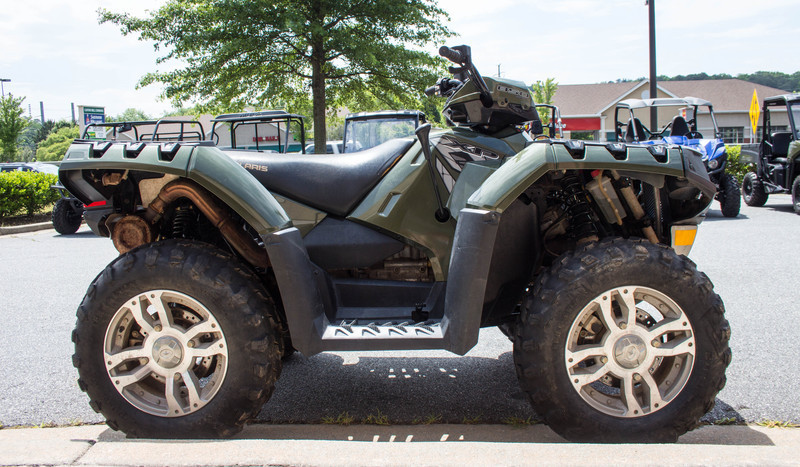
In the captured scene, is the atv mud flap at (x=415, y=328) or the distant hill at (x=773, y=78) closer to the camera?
the atv mud flap at (x=415, y=328)

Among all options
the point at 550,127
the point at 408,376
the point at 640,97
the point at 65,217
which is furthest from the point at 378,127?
the point at 640,97

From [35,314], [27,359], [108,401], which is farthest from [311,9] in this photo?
[108,401]

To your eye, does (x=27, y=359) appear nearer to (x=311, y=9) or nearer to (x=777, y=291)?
(x=777, y=291)

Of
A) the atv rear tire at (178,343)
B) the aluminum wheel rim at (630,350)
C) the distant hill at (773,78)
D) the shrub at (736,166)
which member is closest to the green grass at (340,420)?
the atv rear tire at (178,343)

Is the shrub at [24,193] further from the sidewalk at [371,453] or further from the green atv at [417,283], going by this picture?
the sidewalk at [371,453]

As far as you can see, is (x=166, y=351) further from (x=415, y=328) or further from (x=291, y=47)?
(x=291, y=47)

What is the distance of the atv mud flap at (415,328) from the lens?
101 inches

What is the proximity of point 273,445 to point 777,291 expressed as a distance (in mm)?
5348

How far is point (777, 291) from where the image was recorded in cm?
568

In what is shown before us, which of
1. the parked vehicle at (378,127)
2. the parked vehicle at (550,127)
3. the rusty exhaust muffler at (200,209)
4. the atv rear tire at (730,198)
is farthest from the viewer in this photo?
the parked vehicle at (378,127)

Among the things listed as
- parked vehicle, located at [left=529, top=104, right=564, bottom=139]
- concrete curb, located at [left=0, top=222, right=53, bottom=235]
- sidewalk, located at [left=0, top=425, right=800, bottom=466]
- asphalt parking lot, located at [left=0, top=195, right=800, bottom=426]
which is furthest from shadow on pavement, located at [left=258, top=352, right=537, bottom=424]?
concrete curb, located at [left=0, top=222, right=53, bottom=235]

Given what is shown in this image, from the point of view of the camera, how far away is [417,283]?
10.1ft

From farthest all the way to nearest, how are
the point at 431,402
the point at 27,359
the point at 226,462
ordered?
the point at 27,359
the point at 431,402
the point at 226,462

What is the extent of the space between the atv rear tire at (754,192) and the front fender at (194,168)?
14.5 meters
